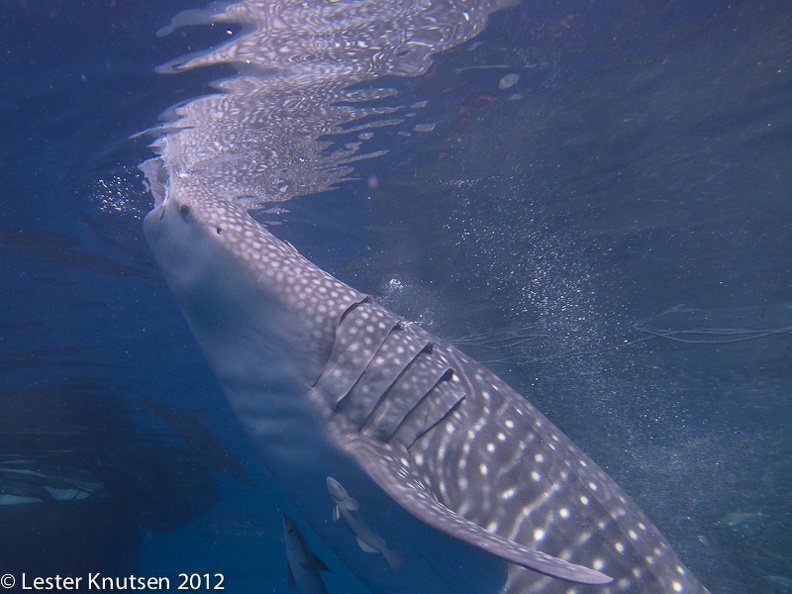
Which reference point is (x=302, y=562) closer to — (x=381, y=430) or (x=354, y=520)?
(x=354, y=520)

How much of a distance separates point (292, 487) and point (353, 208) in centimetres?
738

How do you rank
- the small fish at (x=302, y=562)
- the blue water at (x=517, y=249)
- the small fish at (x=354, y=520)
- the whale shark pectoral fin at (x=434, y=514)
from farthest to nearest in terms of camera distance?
1. the blue water at (x=517, y=249)
2. the small fish at (x=302, y=562)
3. the small fish at (x=354, y=520)
4. the whale shark pectoral fin at (x=434, y=514)

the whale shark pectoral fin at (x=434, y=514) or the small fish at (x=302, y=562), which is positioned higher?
the whale shark pectoral fin at (x=434, y=514)

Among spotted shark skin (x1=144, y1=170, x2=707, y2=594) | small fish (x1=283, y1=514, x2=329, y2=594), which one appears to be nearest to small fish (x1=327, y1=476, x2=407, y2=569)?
spotted shark skin (x1=144, y1=170, x2=707, y2=594)

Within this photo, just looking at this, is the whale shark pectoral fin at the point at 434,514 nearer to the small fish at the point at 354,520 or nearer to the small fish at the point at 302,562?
the small fish at the point at 354,520

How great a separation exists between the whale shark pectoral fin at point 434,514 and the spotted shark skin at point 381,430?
0.03m

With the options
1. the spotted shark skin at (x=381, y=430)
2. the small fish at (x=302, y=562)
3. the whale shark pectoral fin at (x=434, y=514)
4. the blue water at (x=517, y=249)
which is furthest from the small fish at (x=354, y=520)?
the blue water at (x=517, y=249)

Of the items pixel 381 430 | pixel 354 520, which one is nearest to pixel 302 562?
pixel 354 520

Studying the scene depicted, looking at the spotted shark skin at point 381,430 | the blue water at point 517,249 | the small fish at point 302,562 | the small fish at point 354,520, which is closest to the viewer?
the small fish at point 354,520

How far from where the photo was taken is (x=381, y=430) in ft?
10.8

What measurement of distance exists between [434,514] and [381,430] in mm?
841

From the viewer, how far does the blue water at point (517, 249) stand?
692 centimetres

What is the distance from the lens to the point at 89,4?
546 cm

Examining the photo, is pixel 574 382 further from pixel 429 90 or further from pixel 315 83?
pixel 315 83
